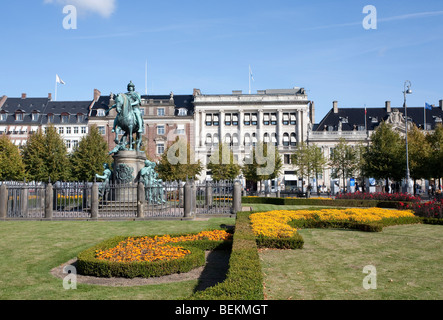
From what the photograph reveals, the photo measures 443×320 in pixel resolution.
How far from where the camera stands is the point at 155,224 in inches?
722

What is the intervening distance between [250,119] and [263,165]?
48.3ft

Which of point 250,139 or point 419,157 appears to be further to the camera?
point 250,139

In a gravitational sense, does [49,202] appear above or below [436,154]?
below

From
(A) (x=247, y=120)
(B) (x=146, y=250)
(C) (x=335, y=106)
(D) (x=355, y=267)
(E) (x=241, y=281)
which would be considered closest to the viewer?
(E) (x=241, y=281)

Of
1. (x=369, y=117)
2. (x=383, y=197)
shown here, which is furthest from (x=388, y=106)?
(x=383, y=197)

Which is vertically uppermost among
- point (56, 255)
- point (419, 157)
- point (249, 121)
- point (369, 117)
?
point (369, 117)

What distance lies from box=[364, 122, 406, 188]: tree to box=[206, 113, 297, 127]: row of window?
896 inches

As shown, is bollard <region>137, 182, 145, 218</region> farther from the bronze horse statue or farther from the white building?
the white building

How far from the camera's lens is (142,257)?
9.74 m

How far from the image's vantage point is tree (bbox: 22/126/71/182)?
51656 mm

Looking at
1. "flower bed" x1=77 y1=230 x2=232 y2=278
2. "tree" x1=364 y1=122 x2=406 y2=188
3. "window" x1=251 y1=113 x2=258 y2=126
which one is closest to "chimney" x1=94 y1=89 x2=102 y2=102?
"window" x1=251 y1=113 x2=258 y2=126

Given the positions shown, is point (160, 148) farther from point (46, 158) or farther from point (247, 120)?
point (46, 158)
